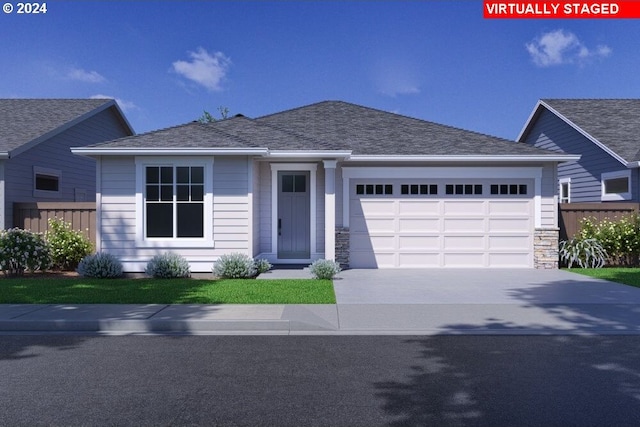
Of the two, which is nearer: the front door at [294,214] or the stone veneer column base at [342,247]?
the stone veneer column base at [342,247]

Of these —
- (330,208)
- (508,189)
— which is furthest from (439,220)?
(330,208)

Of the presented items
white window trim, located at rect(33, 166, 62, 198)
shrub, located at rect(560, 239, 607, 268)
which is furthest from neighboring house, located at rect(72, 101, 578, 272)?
white window trim, located at rect(33, 166, 62, 198)

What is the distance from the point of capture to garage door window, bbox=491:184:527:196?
52.3 feet

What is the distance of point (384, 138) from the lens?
56.9 feet

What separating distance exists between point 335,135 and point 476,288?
26.3 feet

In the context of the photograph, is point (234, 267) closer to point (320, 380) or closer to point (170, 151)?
point (170, 151)

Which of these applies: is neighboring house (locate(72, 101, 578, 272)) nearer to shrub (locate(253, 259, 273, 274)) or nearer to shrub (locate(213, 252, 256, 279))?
shrub (locate(253, 259, 273, 274))

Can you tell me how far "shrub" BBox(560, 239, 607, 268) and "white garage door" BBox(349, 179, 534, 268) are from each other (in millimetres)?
1185

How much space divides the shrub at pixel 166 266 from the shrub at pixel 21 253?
128 inches

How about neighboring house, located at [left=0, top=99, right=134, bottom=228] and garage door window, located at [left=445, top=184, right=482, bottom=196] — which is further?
neighboring house, located at [left=0, top=99, right=134, bottom=228]

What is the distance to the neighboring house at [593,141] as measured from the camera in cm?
1861

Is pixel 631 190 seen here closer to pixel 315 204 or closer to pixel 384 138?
pixel 384 138

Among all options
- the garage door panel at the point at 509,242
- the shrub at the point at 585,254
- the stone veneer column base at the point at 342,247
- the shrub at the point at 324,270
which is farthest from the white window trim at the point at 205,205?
the shrub at the point at 585,254

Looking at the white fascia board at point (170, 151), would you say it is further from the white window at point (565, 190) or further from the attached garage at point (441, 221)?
the white window at point (565, 190)
